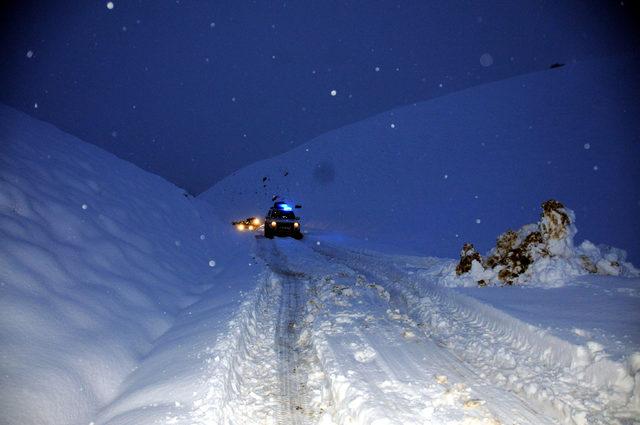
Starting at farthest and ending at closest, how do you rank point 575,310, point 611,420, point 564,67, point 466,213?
point 564,67 < point 466,213 < point 575,310 < point 611,420

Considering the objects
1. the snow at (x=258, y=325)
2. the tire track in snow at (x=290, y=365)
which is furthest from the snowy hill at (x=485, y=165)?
the tire track in snow at (x=290, y=365)

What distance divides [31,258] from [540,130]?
3987 cm

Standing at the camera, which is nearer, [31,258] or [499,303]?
[31,258]

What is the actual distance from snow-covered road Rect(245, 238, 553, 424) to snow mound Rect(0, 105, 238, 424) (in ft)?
6.22

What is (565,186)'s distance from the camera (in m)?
26.9

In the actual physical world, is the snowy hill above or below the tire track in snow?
above

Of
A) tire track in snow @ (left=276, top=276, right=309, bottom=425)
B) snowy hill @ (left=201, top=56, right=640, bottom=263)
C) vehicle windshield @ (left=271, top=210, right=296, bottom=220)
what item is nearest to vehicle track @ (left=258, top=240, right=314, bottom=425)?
tire track in snow @ (left=276, top=276, right=309, bottom=425)

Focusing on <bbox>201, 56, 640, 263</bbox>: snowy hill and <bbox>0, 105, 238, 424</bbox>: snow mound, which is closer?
<bbox>0, 105, 238, 424</bbox>: snow mound

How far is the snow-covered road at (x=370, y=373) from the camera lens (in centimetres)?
354

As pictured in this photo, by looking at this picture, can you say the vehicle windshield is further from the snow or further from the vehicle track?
the vehicle track

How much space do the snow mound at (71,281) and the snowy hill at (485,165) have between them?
12806 millimetres

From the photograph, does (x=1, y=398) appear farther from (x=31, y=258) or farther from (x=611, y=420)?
(x=611, y=420)

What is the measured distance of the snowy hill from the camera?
24184mm

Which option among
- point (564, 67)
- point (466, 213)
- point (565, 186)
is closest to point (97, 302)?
point (466, 213)
